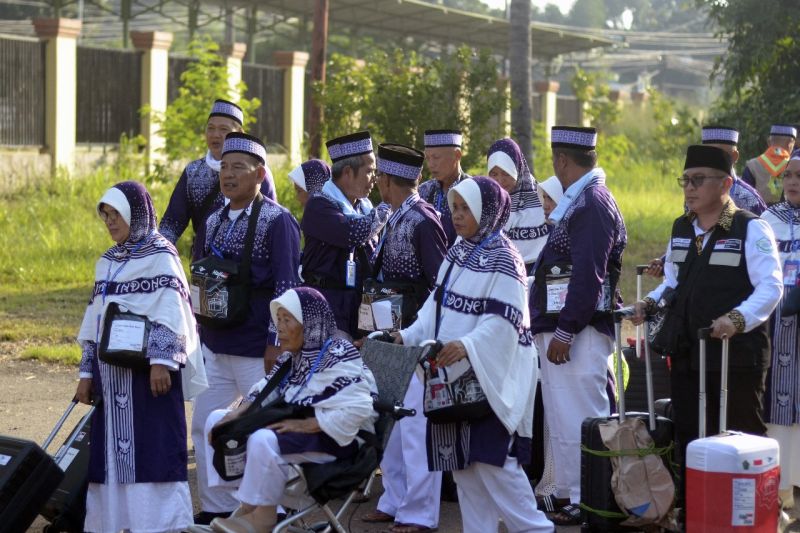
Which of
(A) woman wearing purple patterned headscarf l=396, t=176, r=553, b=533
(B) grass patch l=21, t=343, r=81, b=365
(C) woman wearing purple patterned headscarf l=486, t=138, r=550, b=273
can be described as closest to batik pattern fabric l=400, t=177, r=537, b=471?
→ (A) woman wearing purple patterned headscarf l=396, t=176, r=553, b=533

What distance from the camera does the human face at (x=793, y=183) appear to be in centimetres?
710

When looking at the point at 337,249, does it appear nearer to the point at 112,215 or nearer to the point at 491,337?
the point at 112,215

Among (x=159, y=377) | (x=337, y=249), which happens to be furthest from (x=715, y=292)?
(x=159, y=377)

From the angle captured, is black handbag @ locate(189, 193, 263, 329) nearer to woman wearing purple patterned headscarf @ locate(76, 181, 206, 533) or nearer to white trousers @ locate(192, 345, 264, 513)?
white trousers @ locate(192, 345, 264, 513)

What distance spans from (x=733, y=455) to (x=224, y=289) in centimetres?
270

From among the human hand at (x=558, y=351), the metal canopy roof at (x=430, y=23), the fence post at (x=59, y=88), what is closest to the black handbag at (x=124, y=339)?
the human hand at (x=558, y=351)

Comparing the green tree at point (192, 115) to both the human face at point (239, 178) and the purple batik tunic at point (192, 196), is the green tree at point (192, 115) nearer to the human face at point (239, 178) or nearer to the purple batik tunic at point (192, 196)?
the purple batik tunic at point (192, 196)

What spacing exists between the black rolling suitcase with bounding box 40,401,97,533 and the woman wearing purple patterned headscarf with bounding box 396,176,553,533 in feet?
5.46

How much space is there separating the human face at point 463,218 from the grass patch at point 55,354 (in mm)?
6008

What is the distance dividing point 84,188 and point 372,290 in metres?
12.0

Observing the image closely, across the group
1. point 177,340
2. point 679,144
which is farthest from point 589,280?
point 679,144

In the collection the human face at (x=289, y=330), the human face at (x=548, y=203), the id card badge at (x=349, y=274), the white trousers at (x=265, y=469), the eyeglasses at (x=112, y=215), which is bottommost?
the white trousers at (x=265, y=469)

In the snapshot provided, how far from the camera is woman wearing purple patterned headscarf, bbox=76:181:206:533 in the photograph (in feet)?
20.0

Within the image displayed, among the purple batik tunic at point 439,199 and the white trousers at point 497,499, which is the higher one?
the purple batik tunic at point 439,199
